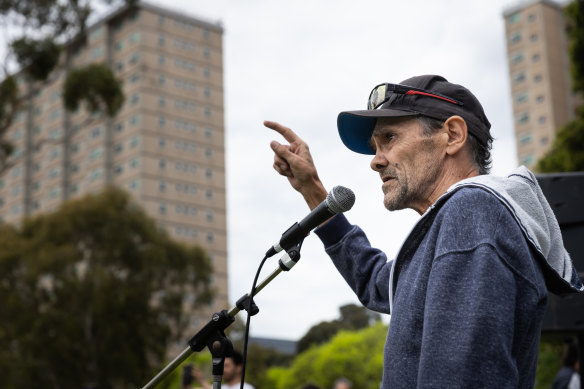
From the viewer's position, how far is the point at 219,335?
280 cm

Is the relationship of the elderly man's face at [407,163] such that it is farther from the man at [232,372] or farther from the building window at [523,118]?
the building window at [523,118]

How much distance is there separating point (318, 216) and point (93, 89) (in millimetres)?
19114

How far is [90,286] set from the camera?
3089 centimetres

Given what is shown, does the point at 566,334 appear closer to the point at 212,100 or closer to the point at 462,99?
the point at 462,99

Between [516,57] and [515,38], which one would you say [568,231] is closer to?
[516,57]

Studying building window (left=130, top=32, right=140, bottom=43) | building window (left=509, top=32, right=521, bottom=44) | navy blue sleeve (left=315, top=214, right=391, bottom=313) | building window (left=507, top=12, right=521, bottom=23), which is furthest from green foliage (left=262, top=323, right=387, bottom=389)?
navy blue sleeve (left=315, top=214, right=391, bottom=313)

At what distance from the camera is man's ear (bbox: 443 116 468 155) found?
2.22 meters

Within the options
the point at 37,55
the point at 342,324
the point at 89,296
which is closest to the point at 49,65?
the point at 37,55

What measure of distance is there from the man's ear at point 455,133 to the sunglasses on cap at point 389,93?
63 mm

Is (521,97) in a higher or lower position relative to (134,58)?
lower

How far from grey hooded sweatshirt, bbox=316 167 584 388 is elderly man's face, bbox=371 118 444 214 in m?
0.27

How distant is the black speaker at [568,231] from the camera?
14.6ft

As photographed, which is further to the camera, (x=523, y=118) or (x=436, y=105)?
(x=523, y=118)

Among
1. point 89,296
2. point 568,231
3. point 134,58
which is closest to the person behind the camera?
point 568,231
